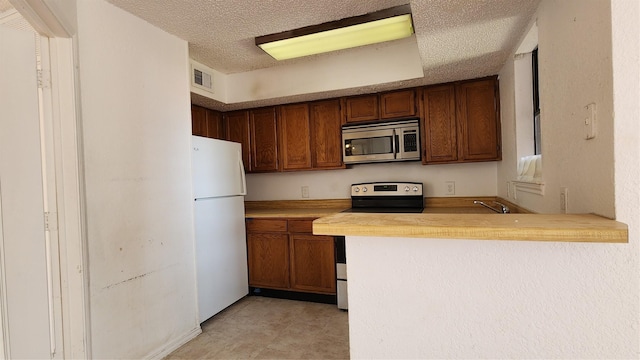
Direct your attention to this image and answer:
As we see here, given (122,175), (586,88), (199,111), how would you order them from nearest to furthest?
(586,88), (122,175), (199,111)

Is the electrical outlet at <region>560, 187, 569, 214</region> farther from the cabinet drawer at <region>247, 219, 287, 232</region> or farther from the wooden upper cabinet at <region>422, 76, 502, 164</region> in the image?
the cabinet drawer at <region>247, 219, 287, 232</region>

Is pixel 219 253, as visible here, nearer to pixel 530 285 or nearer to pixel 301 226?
pixel 301 226

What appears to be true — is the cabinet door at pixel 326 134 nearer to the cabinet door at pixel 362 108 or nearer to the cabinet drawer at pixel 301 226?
the cabinet door at pixel 362 108

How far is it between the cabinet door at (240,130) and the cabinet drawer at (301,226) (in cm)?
94

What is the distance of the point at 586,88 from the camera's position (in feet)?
3.43

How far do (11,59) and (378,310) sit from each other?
7.35 feet

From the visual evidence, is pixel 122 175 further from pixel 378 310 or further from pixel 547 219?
pixel 547 219

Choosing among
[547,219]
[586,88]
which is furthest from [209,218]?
[586,88]

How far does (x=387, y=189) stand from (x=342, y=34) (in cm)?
161

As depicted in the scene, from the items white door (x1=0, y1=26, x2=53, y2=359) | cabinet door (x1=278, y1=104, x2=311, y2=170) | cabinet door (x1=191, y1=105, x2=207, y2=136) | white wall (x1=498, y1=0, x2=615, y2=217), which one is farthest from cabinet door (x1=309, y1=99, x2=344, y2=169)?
white door (x1=0, y1=26, x2=53, y2=359)

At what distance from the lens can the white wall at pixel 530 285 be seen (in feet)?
2.82

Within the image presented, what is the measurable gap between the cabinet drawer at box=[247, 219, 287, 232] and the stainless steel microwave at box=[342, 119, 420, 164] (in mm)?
953

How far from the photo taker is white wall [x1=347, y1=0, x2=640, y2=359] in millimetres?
860

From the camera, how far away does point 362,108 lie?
3.12m
